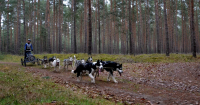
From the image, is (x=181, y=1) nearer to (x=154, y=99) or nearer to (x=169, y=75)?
(x=169, y=75)

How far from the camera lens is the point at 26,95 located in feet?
15.9

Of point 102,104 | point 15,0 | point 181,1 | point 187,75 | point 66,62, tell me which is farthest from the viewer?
point 181,1

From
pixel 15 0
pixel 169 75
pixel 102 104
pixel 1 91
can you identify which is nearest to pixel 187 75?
pixel 169 75

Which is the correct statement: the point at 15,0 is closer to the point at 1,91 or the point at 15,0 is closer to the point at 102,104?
the point at 1,91

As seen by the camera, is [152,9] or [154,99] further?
[152,9]

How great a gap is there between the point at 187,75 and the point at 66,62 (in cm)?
1000

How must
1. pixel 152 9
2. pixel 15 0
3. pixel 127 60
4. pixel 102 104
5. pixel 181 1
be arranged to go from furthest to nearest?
pixel 152 9, pixel 181 1, pixel 15 0, pixel 127 60, pixel 102 104

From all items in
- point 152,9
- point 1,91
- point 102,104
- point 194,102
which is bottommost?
point 194,102

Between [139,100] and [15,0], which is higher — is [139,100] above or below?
below

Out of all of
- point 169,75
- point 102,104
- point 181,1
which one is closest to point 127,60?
point 169,75

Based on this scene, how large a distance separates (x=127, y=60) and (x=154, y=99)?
12.8 metres

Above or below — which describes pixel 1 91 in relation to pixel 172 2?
below

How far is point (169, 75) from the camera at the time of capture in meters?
11.7

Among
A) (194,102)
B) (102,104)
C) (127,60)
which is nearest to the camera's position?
(102,104)
